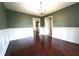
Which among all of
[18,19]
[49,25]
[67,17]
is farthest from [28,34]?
[67,17]

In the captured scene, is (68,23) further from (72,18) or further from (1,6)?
(1,6)

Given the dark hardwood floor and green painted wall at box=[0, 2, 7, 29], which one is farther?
the dark hardwood floor

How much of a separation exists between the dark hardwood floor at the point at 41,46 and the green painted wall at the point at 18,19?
0.89 ft

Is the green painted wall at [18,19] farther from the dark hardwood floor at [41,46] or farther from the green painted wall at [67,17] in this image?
the green painted wall at [67,17]

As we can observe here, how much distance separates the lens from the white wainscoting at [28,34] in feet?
4.68

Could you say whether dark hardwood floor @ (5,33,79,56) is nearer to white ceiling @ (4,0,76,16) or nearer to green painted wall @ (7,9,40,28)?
green painted wall @ (7,9,40,28)

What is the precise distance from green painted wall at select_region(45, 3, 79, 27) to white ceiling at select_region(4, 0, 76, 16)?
109mm

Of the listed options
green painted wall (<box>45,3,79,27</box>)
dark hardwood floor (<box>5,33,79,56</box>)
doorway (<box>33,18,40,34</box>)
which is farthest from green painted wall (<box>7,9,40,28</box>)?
green painted wall (<box>45,3,79,27</box>)

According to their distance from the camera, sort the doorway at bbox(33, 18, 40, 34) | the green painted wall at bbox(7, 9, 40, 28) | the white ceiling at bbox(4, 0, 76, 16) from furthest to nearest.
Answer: the doorway at bbox(33, 18, 40, 34) → the green painted wall at bbox(7, 9, 40, 28) → the white ceiling at bbox(4, 0, 76, 16)

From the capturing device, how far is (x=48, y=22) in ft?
5.07

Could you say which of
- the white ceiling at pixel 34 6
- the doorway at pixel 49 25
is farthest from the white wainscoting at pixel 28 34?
the white ceiling at pixel 34 6

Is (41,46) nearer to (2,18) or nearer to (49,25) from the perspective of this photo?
(49,25)

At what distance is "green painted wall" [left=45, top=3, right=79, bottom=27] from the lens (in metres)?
1.46

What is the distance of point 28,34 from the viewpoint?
153cm
